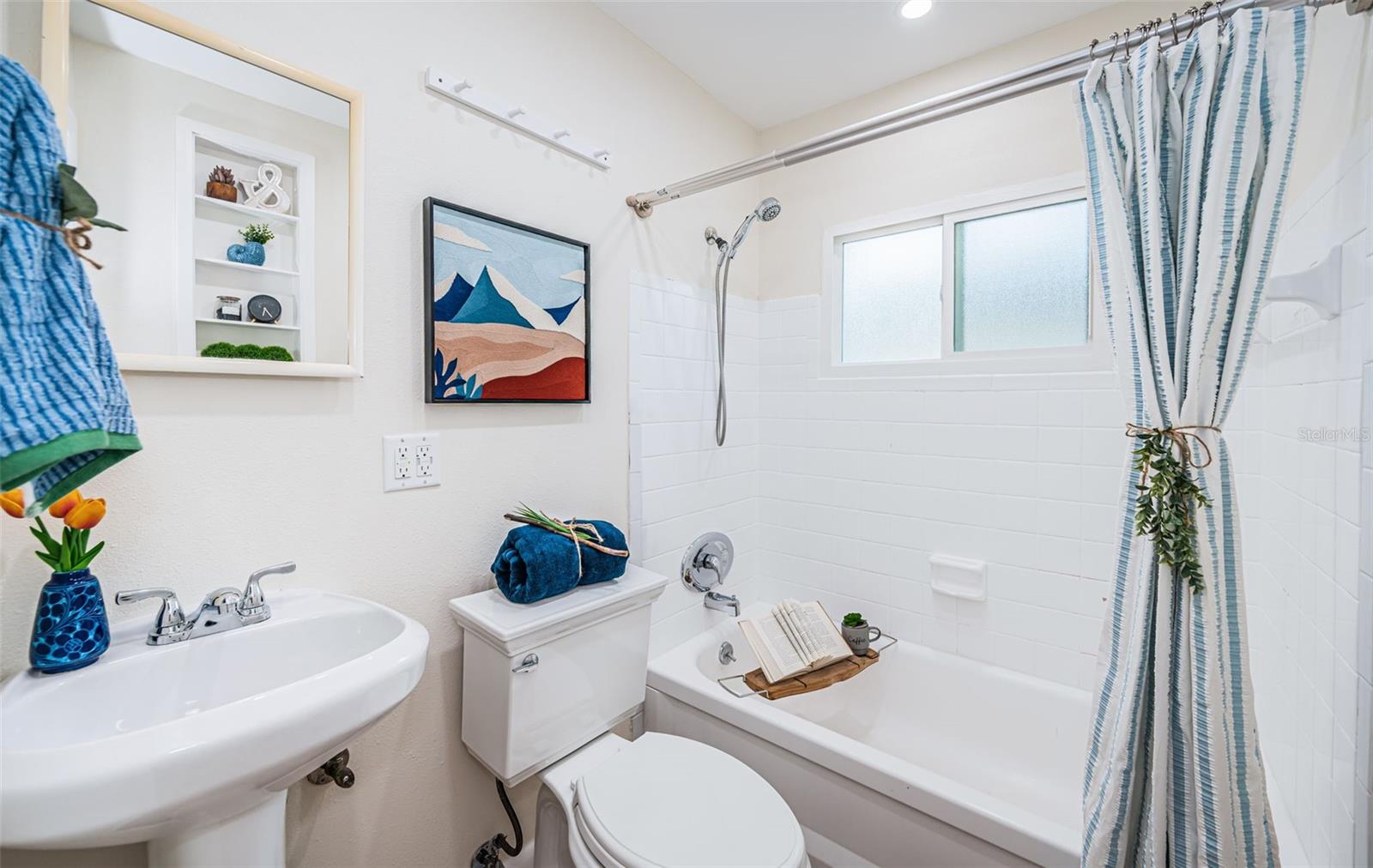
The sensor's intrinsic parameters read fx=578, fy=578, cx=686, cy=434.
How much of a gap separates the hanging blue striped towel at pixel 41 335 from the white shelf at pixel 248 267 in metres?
0.30

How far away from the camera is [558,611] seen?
52.5 inches

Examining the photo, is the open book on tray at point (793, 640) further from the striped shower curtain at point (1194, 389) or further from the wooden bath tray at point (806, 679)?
the striped shower curtain at point (1194, 389)

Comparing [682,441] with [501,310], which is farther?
[682,441]

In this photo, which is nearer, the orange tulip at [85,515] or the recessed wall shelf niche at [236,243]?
the orange tulip at [85,515]

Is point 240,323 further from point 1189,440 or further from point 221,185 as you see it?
point 1189,440

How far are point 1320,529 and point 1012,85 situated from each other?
0.95 metres

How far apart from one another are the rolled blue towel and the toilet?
4cm

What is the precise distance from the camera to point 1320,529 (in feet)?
3.20

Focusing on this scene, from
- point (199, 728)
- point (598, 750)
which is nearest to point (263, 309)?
point (199, 728)

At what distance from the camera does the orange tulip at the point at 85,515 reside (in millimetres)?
843

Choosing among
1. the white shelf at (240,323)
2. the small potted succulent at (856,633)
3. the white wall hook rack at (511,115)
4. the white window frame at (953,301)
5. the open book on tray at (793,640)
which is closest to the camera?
the white shelf at (240,323)

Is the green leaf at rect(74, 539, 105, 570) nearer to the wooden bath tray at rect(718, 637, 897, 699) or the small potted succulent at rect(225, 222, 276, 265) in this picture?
the small potted succulent at rect(225, 222, 276, 265)

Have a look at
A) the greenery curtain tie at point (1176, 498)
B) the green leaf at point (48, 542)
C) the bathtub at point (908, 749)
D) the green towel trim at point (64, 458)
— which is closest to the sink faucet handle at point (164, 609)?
the green leaf at point (48, 542)

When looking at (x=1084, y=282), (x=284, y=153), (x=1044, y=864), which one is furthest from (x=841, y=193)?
(x=1044, y=864)
